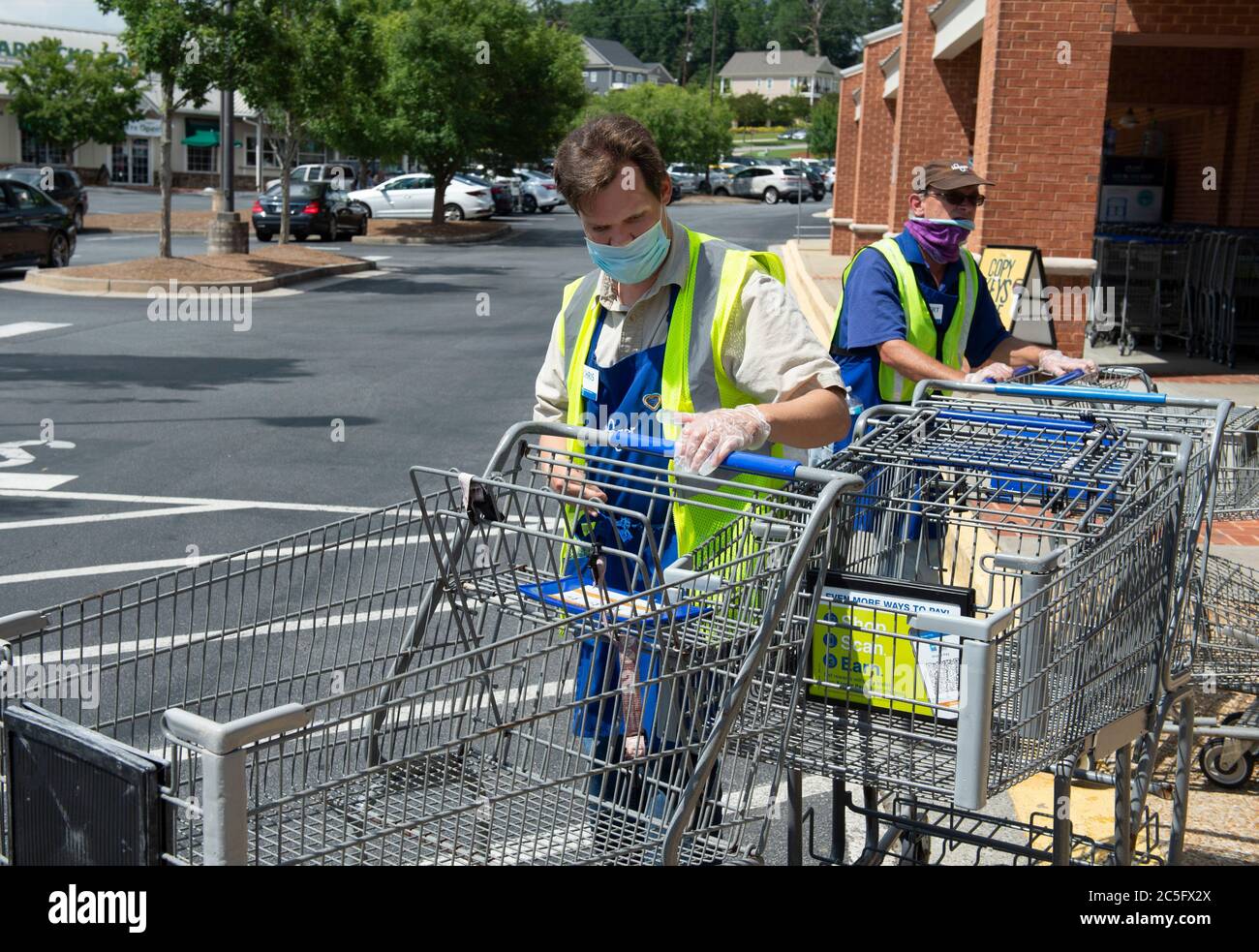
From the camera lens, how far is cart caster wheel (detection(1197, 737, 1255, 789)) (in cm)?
510

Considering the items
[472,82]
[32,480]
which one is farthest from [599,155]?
[472,82]

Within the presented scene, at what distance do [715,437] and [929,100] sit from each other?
19.8 metres

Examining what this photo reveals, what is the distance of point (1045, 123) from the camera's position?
12828 mm

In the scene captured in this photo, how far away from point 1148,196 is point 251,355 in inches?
520

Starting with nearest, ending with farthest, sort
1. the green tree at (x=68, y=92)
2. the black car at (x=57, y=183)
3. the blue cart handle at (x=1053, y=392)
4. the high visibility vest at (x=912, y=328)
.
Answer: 1. the blue cart handle at (x=1053, y=392)
2. the high visibility vest at (x=912, y=328)
3. the black car at (x=57, y=183)
4. the green tree at (x=68, y=92)

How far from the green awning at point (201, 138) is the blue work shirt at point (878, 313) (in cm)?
6757

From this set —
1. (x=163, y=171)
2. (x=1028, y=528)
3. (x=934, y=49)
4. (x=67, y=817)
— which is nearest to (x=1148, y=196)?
(x=934, y=49)

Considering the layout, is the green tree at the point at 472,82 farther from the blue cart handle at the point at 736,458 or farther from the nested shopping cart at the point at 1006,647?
the blue cart handle at the point at 736,458

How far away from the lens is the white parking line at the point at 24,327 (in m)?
17.4

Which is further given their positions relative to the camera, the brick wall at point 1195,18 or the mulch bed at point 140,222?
the mulch bed at point 140,222

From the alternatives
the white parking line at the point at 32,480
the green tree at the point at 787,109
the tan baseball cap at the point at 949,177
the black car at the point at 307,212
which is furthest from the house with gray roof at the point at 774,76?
the tan baseball cap at the point at 949,177

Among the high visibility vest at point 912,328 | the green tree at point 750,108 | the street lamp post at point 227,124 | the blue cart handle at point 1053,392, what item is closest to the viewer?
the blue cart handle at point 1053,392

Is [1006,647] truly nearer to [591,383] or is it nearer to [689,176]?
[591,383]
